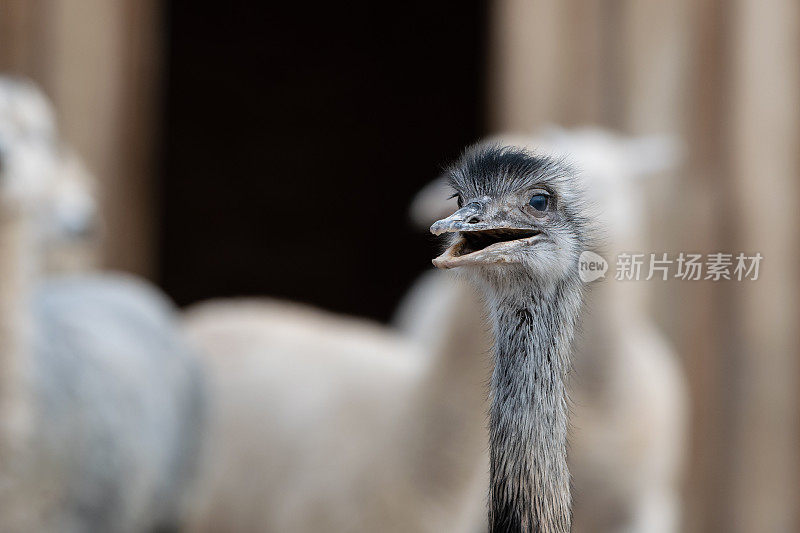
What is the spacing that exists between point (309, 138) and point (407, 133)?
733mm

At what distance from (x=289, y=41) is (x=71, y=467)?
5.61m

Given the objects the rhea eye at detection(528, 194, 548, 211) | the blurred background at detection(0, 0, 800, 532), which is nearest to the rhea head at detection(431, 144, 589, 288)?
the rhea eye at detection(528, 194, 548, 211)

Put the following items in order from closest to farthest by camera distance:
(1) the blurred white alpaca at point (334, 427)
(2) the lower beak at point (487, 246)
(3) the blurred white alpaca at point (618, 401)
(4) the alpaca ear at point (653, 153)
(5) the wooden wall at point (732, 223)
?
(2) the lower beak at point (487, 246)
(3) the blurred white alpaca at point (618, 401)
(1) the blurred white alpaca at point (334, 427)
(4) the alpaca ear at point (653, 153)
(5) the wooden wall at point (732, 223)

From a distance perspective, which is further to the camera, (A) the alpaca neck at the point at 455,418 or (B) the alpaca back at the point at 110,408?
(B) the alpaca back at the point at 110,408

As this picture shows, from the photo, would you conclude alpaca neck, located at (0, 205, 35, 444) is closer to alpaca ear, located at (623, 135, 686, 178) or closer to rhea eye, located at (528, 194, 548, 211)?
alpaca ear, located at (623, 135, 686, 178)


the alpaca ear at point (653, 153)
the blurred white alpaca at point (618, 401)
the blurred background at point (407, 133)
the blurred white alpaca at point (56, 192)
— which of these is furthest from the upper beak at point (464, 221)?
the blurred white alpaca at point (56, 192)

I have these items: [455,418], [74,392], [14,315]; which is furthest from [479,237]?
[74,392]

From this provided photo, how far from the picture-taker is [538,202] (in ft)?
3.28

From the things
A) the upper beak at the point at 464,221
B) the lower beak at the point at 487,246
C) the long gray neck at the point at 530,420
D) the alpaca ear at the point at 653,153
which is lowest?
the long gray neck at the point at 530,420

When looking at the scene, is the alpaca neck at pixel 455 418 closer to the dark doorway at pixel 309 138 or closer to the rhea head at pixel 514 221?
the rhea head at pixel 514 221

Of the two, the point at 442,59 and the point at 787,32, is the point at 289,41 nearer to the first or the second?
the point at 442,59

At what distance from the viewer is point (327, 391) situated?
11.3 ft

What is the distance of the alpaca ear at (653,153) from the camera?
3.00 meters

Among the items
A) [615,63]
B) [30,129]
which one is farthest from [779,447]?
[30,129]
